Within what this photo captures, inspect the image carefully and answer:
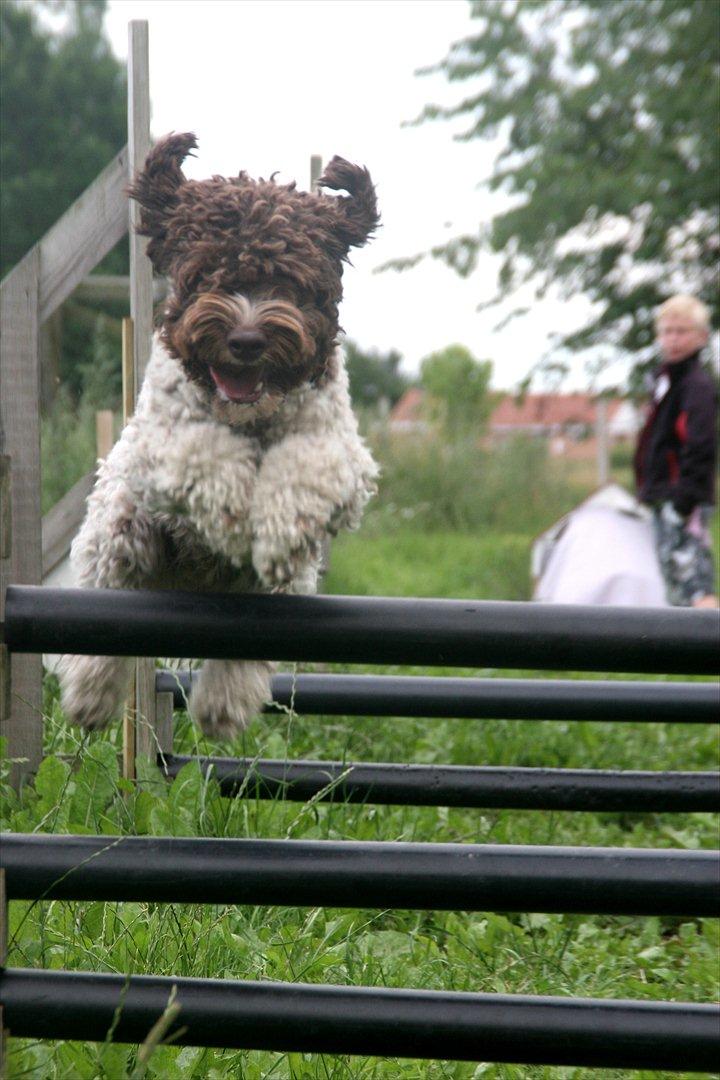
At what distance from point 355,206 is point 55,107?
1330 cm

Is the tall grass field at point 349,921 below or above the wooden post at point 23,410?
below

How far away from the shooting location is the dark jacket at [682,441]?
5.87m

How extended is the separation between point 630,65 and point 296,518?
9169 millimetres

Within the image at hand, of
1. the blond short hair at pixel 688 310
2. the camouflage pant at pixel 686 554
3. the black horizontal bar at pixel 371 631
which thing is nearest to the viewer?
the black horizontal bar at pixel 371 631

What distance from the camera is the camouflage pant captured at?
235 inches

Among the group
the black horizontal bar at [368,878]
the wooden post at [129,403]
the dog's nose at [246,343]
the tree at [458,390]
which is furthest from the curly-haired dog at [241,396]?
the tree at [458,390]

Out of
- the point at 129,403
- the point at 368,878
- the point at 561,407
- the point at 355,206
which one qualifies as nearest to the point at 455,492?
the point at 561,407

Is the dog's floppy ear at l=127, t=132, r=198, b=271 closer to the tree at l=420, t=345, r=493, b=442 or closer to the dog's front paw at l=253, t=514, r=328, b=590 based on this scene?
the dog's front paw at l=253, t=514, r=328, b=590

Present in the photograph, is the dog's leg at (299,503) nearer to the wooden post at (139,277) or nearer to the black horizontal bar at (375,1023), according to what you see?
the black horizontal bar at (375,1023)

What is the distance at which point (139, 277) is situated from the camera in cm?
306

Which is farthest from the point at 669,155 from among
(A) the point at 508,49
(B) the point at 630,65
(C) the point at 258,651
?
(C) the point at 258,651

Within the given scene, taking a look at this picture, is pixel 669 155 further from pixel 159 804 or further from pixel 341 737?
pixel 159 804

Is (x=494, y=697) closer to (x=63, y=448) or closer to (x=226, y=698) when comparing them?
(x=226, y=698)

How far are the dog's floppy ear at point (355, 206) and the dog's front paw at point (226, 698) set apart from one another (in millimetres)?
811
